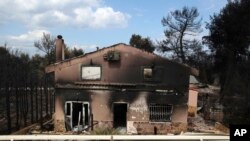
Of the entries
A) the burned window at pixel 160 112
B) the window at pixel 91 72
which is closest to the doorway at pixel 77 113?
the window at pixel 91 72

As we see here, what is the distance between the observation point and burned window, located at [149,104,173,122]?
31.7m

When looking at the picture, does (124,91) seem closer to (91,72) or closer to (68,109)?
(91,72)

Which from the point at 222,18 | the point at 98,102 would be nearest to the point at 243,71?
the point at 222,18

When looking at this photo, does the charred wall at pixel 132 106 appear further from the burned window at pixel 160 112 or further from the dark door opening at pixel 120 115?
the dark door opening at pixel 120 115

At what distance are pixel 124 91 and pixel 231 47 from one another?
30184 millimetres

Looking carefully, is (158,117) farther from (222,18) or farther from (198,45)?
(198,45)

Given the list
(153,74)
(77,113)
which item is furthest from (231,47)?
(77,113)

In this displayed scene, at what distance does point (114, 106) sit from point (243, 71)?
78.4ft

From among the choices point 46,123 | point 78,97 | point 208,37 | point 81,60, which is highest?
point 208,37

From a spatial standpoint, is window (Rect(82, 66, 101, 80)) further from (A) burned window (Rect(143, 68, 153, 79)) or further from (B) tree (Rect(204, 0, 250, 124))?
(B) tree (Rect(204, 0, 250, 124))

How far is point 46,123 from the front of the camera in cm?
3403

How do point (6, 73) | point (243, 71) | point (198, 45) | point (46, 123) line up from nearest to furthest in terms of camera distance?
point (6, 73) → point (46, 123) → point (243, 71) → point (198, 45)

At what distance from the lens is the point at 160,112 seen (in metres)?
32.1

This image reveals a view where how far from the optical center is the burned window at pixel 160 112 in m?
31.7
